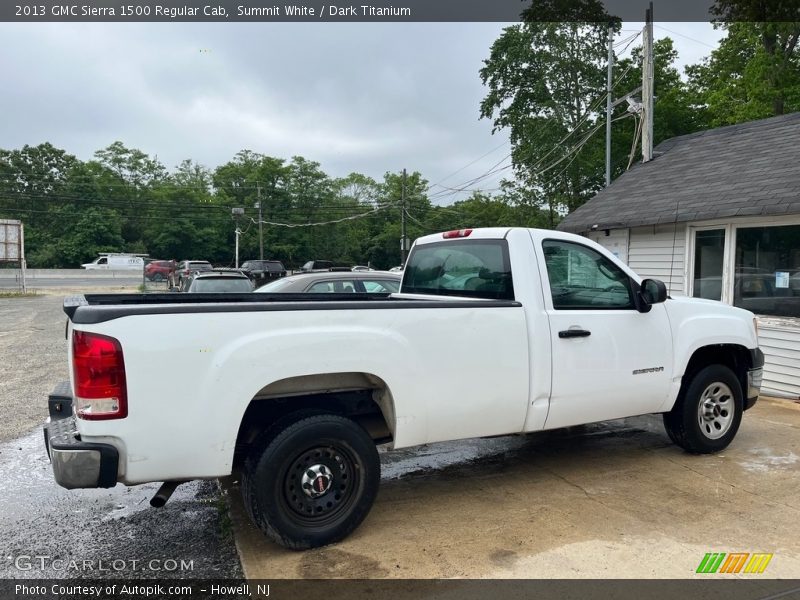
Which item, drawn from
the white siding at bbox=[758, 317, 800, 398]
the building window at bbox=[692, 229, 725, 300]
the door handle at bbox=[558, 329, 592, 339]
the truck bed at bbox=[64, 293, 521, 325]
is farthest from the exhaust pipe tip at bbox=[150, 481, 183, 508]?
the building window at bbox=[692, 229, 725, 300]

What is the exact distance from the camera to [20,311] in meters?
20.1

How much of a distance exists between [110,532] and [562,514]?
306 centimetres

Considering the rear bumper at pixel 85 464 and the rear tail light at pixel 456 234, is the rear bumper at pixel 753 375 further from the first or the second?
the rear bumper at pixel 85 464

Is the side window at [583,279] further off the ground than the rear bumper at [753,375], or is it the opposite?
the side window at [583,279]

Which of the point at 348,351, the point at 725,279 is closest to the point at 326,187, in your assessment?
the point at 725,279

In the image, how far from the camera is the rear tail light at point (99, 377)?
2938 mm

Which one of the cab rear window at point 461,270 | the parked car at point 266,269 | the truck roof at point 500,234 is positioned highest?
the truck roof at point 500,234

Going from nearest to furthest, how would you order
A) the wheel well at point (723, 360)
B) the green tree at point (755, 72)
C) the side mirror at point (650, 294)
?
the side mirror at point (650, 294) → the wheel well at point (723, 360) → the green tree at point (755, 72)

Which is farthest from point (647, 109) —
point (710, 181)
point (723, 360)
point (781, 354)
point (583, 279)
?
point (583, 279)

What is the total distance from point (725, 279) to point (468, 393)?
6613 mm

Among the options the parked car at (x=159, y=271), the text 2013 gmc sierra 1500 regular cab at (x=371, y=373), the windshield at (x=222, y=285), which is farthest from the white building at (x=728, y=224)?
the parked car at (x=159, y=271)

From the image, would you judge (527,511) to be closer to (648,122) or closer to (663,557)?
(663,557)

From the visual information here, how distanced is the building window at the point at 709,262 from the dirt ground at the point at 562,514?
144 inches

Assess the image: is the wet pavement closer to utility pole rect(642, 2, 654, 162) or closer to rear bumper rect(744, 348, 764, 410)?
rear bumper rect(744, 348, 764, 410)
